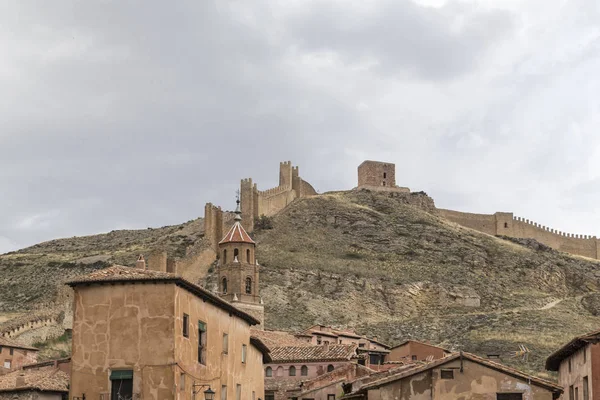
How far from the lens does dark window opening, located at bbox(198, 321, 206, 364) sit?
1344 inches

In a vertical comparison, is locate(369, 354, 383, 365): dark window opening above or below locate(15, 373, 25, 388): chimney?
above

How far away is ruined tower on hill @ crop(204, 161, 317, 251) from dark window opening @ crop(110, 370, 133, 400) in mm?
80135

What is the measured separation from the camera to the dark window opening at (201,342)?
34125mm

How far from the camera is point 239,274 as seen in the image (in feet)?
274

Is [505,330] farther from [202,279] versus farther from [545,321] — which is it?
[202,279]

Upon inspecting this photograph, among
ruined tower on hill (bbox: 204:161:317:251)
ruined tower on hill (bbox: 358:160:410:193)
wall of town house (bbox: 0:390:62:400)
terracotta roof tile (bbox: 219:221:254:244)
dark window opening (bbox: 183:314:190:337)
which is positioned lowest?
wall of town house (bbox: 0:390:62:400)

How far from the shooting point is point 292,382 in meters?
54.8

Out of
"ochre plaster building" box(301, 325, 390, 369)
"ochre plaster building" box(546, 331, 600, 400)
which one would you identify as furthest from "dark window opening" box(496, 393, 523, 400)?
"ochre plaster building" box(301, 325, 390, 369)

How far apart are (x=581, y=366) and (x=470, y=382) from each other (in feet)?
13.9

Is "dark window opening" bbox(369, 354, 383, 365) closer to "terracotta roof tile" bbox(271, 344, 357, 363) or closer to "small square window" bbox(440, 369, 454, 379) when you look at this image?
"terracotta roof tile" bbox(271, 344, 357, 363)

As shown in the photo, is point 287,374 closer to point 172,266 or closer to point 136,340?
point 136,340

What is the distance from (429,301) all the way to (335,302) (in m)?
11.7

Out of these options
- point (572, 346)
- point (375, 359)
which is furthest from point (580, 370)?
point (375, 359)

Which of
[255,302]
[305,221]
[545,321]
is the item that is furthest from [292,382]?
[305,221]
